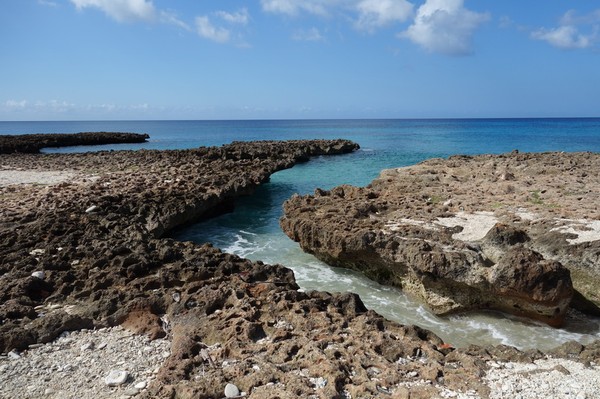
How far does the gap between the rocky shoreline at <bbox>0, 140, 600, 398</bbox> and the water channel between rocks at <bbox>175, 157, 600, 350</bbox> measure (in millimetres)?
2069

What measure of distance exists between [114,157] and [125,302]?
21.9m

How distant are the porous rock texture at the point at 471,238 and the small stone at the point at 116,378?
622 centimetres

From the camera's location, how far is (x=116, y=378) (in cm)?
568

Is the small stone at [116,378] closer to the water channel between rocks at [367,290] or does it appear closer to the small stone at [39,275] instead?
the small stone at [39,275]

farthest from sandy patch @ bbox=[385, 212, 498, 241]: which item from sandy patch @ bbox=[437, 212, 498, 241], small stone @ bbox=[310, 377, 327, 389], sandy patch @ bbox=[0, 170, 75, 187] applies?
sandy patch @ bbox=[0, 170, 75, 187]

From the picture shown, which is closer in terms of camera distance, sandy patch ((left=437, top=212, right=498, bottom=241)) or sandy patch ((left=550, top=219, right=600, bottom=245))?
sandy patch ((left=550, top=219, right=600, bottom=245))

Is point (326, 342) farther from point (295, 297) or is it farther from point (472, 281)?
point (472, 281)

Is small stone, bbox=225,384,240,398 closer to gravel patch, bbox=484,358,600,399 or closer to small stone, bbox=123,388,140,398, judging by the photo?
small stone, bbox=123,388,140,398

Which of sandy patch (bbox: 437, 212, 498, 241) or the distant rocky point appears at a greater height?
the distant rocky point

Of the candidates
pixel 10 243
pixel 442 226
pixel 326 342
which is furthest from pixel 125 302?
pixel 442 226

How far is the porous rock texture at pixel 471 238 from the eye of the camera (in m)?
8.78

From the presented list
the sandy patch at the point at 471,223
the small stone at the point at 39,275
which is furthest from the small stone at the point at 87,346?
the sandy patch at the point at 471,223

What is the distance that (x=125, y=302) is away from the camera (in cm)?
772

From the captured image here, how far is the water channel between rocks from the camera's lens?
337 inches
